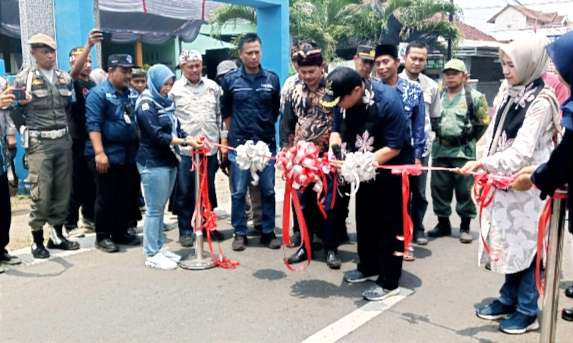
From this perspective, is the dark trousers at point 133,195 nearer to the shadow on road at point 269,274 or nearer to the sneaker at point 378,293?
the shadow on road at point 269,274

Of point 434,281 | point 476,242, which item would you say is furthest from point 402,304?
point 476,242

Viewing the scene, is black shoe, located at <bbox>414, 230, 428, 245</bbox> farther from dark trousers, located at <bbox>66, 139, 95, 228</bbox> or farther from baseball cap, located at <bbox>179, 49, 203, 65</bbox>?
dark trousers, located at <bbox>66, 139, 95, 228</bbox>

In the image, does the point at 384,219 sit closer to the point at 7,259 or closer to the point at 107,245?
the point at 107,245

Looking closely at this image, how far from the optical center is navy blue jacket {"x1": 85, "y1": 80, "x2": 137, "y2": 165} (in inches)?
211

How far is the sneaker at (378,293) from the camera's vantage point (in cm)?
422

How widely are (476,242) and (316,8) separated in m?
17.8

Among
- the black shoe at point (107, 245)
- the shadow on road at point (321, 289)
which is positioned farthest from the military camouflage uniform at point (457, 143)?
the black shoe at point (107, 245)

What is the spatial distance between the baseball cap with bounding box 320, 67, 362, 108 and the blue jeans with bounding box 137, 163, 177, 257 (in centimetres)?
176

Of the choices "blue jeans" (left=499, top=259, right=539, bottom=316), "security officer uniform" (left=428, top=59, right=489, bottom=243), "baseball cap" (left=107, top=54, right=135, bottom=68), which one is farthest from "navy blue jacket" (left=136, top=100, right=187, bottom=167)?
"blue jeans" (left=499, top=259, right=539, bottom=316)

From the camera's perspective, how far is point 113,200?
5602 mm

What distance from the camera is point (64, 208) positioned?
5.40 metres

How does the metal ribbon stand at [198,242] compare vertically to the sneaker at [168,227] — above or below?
above

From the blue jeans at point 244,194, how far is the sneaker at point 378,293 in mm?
1660

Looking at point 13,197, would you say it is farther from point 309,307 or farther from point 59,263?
point 309,307
